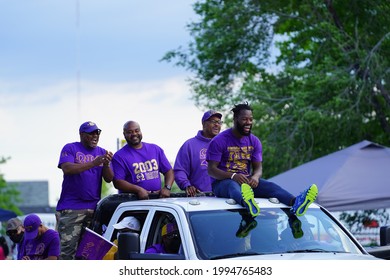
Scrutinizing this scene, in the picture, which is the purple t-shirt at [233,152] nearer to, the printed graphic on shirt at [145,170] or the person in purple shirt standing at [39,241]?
the printed graphic on shirt at [145,170]

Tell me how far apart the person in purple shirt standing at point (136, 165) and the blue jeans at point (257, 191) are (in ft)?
4.23

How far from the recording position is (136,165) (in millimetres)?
9148

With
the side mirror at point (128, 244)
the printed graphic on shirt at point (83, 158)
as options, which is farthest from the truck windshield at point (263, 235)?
the printed graphic on shirt at point (83, 158)

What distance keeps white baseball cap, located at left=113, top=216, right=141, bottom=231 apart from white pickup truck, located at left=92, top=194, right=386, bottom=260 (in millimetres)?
68

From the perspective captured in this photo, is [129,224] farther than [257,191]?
No

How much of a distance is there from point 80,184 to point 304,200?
10.0 ft

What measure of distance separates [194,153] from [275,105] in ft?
49.2

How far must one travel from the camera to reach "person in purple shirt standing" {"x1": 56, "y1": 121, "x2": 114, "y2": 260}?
920cm

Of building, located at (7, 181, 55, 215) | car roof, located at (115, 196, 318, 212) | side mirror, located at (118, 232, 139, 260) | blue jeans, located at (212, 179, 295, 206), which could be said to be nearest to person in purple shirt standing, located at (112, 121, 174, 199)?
blue jeans, located at (212, 179, 295, 206)

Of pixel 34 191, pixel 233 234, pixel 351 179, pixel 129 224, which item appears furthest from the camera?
pixel 34 191

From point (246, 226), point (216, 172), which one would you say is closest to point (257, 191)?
point (216, 172)

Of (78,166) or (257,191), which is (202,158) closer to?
(78,166)
